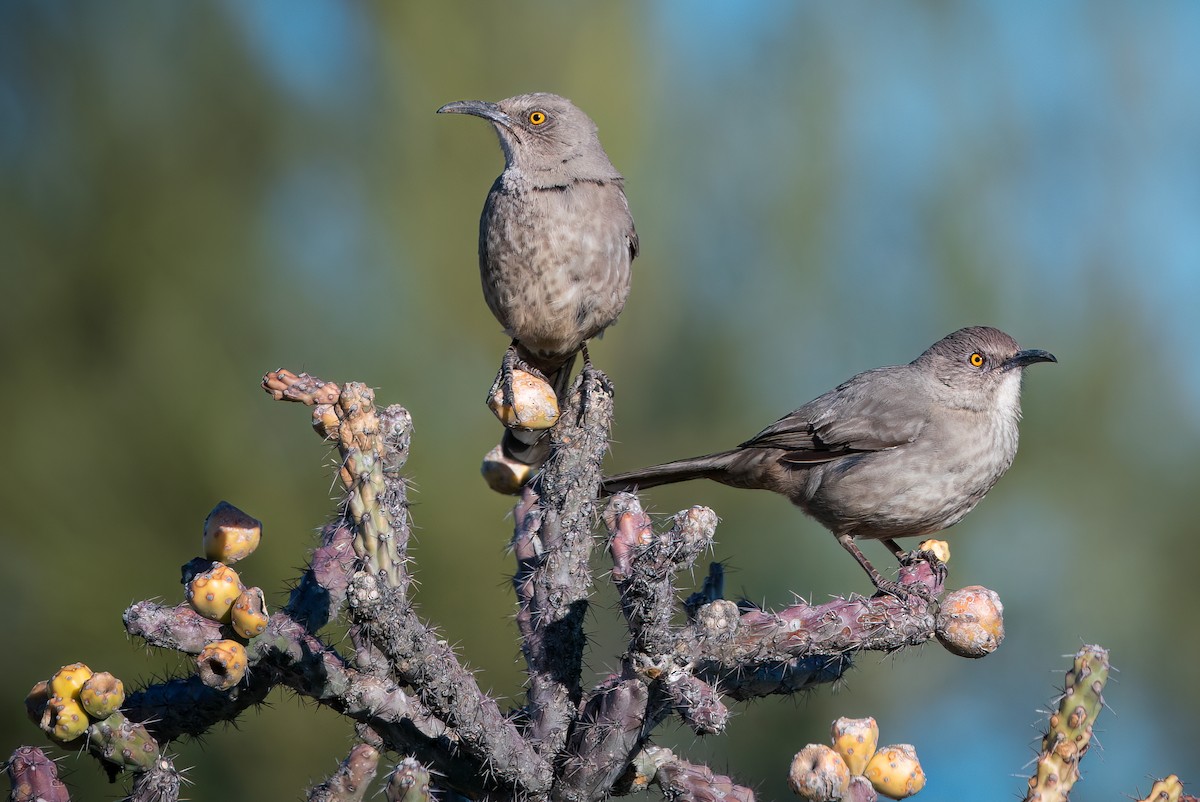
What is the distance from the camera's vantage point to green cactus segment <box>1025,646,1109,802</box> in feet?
10.1

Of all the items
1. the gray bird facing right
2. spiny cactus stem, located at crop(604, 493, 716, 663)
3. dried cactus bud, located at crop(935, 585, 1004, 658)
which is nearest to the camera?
spiny cactus stem, located at crop(604, 493, 716, 663)

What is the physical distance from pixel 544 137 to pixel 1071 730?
3367mm

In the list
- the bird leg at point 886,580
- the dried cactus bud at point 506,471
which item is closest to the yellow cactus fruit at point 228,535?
the dried cactus bud at point 506,471

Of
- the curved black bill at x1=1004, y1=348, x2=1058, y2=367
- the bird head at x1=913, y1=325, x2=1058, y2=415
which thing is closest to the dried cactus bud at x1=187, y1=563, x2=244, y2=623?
the bird head at x1=913, y1=325, x2=1058, y2=415

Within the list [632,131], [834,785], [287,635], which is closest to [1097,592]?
[632,131]

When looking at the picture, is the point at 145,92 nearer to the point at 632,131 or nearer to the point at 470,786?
the point at 632,131

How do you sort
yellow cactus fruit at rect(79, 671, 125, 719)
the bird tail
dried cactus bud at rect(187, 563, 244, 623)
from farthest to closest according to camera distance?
the bird tail < dried cactus bud at rect(187, 563, 244, 623) < yellow cactus fruit at rect(79, 671, 125, 719)

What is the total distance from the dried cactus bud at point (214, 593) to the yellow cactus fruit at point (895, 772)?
1661 mm

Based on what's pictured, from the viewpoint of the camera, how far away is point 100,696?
2877mm

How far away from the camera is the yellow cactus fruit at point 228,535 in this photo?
325cm

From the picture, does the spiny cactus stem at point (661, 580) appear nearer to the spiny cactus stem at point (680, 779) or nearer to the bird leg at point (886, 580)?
the spiny cactus stem at point (680, 779)

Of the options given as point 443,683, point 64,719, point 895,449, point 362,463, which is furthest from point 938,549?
point 64,719

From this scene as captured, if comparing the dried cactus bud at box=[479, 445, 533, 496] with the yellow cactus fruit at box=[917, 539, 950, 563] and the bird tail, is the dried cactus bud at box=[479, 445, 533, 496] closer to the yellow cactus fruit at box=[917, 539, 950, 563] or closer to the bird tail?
the bird tail

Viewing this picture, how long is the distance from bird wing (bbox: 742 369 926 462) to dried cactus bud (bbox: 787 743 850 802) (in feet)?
7.26
